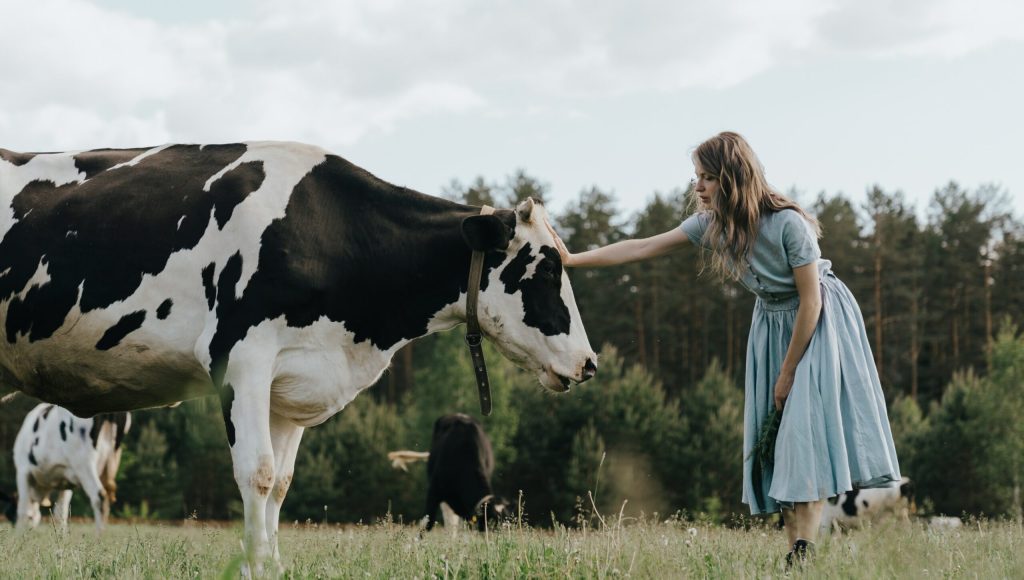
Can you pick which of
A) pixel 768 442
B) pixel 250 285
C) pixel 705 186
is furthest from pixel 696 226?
pixel 250 285

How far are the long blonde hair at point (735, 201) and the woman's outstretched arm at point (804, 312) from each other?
1.13 feet

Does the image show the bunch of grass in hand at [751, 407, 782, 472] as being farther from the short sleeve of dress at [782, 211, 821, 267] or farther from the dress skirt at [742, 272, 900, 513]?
the short sleeve of dress at [782, 211, 821, 267]

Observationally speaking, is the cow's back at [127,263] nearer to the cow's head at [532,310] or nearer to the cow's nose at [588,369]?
the cow's head at [532,310]

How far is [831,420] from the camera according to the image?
5.77 metres

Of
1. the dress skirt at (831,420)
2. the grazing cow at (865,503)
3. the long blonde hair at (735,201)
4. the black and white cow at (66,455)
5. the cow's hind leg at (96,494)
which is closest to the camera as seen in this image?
the dress skirt at (831,420)

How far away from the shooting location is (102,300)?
643 cm

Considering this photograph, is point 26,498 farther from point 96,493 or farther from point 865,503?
point 865,503

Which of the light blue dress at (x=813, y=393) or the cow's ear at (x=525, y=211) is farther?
the cow's ear at (x=525, y=211)

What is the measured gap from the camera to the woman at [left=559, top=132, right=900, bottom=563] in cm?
574

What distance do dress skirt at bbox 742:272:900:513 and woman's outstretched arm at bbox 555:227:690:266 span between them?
2.92 ft

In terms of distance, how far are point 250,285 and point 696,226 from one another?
9.34 feet

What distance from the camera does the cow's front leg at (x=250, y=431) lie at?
585cm

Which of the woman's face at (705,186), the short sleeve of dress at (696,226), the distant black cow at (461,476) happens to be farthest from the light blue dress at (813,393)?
the distant black cow at (461,476)

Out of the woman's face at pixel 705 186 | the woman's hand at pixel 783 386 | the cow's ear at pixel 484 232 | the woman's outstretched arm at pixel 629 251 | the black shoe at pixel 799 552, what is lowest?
the black shoe at pixel 799 552
